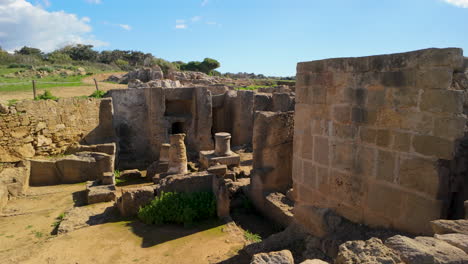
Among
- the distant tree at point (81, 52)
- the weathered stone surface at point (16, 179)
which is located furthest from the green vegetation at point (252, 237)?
the distant tree at point (81, 52)

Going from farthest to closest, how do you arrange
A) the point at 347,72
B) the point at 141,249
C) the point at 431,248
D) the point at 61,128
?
the point at 61,128 → the point at 141,249 → the point at 347,72 → the point at 431,248

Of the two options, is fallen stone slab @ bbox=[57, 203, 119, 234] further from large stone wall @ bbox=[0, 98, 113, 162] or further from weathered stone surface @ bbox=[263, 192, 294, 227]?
large stone wall @ bbox=[0, 98, 113, 162]

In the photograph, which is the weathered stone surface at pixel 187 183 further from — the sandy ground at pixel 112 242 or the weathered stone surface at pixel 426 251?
the weathered stone surface at pixel 426 251

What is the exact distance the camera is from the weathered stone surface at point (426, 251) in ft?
5.99

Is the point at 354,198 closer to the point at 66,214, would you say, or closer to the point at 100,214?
the point at 100,214

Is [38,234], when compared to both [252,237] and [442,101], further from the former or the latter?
[442,101]

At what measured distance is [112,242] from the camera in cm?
636

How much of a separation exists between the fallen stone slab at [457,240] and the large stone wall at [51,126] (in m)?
12.1

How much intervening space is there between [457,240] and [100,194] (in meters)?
8.49

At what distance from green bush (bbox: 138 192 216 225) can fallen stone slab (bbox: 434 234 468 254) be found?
5816 mm

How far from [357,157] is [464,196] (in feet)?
3.56

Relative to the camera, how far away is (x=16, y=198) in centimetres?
865

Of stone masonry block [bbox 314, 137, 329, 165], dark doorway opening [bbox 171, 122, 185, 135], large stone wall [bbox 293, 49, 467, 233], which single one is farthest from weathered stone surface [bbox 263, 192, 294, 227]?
dark doorway opening [bbox 171, 122, 185, 135]

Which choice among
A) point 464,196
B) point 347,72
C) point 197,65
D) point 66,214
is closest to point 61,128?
point 66,214
